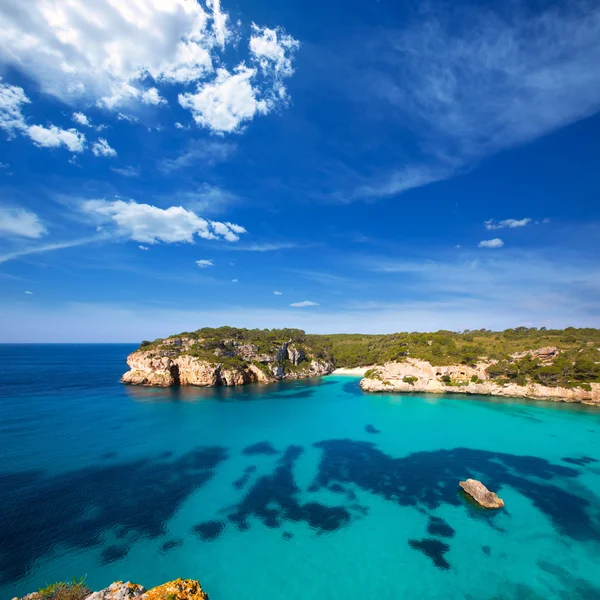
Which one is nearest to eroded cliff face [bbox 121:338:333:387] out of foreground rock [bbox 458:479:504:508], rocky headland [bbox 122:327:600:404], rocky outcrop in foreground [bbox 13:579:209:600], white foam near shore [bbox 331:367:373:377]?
rocky headland [bbox 122:327:600:404]

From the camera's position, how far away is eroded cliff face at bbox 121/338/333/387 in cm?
7544

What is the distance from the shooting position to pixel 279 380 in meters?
88.3

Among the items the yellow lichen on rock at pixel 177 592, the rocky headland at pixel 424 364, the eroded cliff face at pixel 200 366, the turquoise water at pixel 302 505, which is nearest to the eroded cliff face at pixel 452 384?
the rocky headland at pixel 424 364

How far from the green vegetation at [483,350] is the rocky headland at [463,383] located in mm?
713

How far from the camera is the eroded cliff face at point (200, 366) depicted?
75438 millimetres

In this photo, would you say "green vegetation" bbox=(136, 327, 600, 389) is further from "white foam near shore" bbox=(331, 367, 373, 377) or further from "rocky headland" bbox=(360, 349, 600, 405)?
"white foam near shore" bbox=(331, 367, 373, 377)

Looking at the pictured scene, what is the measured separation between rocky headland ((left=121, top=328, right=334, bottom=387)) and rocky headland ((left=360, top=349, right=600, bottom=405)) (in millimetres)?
27134

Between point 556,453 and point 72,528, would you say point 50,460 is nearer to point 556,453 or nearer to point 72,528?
point 72,528

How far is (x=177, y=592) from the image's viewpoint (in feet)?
26.9

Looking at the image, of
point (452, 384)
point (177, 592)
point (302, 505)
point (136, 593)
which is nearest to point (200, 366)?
point (302, 505)

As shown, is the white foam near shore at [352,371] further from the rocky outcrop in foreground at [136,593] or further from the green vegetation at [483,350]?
the rocky outcrop in foreground at [136,593]

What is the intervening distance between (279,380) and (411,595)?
74.1 meters

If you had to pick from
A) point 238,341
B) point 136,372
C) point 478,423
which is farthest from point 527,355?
point 136,372

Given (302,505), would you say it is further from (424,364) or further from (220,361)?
(424,364)
